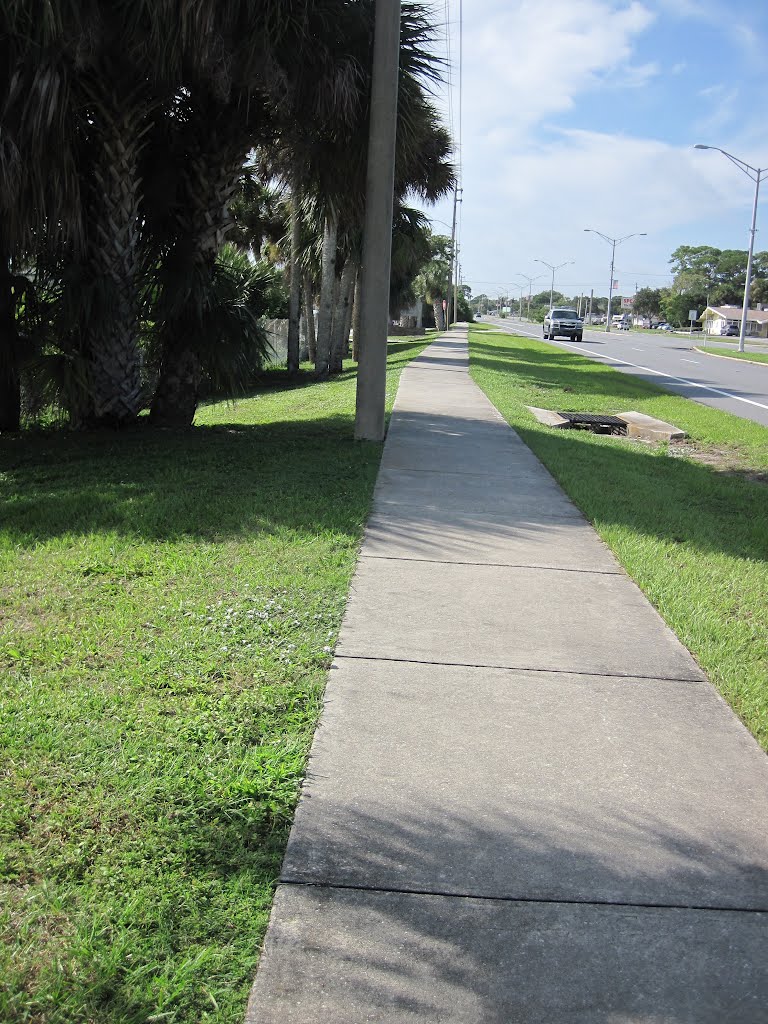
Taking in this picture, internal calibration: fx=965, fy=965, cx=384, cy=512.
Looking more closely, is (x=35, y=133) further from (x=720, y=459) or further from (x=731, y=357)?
(x=731, y=357)

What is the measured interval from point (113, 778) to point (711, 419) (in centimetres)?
1372

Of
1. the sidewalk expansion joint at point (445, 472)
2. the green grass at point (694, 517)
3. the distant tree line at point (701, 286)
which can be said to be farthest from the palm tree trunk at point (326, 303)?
the distant tree line at point (701, 286)

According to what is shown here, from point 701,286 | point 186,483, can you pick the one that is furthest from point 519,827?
point 701,286

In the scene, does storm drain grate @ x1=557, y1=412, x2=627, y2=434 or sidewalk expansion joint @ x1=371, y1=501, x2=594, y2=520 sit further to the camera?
storm drain grate @ x1=557, y1=412, x2=627, y2=434

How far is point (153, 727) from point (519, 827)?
141 cm

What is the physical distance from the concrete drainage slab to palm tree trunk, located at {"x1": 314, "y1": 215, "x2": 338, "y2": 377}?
9589 mm

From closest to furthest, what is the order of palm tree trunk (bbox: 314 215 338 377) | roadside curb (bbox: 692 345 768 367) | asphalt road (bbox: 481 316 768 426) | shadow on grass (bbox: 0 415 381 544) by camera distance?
shadow on grass (bbox: 0 415 381 544)
asphalt road (bbox: 481 316 768 426)
palm tree trunk (bbox: 314 215 338 377)
roadside curb (bbox: 692 345 768 367)

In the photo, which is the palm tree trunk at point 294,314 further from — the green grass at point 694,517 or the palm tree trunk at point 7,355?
the palm tree trunk at point 7,355

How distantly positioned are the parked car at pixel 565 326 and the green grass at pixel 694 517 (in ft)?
117

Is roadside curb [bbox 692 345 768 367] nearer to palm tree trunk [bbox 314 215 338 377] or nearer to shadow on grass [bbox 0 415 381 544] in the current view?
palm tree trunk [bbox 314 215 338 377]

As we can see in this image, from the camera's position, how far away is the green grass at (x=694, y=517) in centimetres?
476

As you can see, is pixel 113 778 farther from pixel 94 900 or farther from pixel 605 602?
pixel 605 602

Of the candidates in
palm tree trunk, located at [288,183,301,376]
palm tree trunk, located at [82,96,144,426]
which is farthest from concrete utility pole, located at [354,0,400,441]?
palm tree trunk, located at [288,183,301,376]

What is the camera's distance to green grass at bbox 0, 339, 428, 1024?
7.97ft
